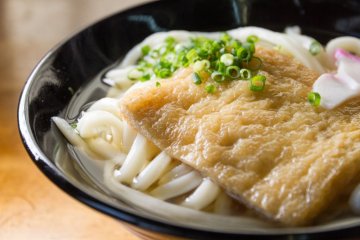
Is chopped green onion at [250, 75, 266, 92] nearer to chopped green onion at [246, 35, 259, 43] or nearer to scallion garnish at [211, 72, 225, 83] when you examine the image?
scallion garnish at [211, 72, 225, 83]

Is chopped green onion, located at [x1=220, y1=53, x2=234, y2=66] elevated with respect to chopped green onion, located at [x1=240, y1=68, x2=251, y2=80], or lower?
elevated

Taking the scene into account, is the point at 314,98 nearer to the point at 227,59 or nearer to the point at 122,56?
the point at 227,59

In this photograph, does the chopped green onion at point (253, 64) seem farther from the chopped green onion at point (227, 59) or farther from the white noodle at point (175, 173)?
the white noodle at point (175, 173)

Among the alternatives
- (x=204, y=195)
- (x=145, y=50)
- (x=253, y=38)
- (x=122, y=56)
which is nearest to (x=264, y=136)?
(x=204, y=195)

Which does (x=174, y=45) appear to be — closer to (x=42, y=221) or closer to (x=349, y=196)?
(x=42, y=221)

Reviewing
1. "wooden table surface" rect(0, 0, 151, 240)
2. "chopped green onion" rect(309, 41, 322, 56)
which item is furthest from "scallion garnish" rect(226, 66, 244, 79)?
"wooden table surface" rect(0, 0, 151, 240)

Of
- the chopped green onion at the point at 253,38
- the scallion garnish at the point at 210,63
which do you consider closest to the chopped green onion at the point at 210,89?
the scallion garnish at the point at 210,63
